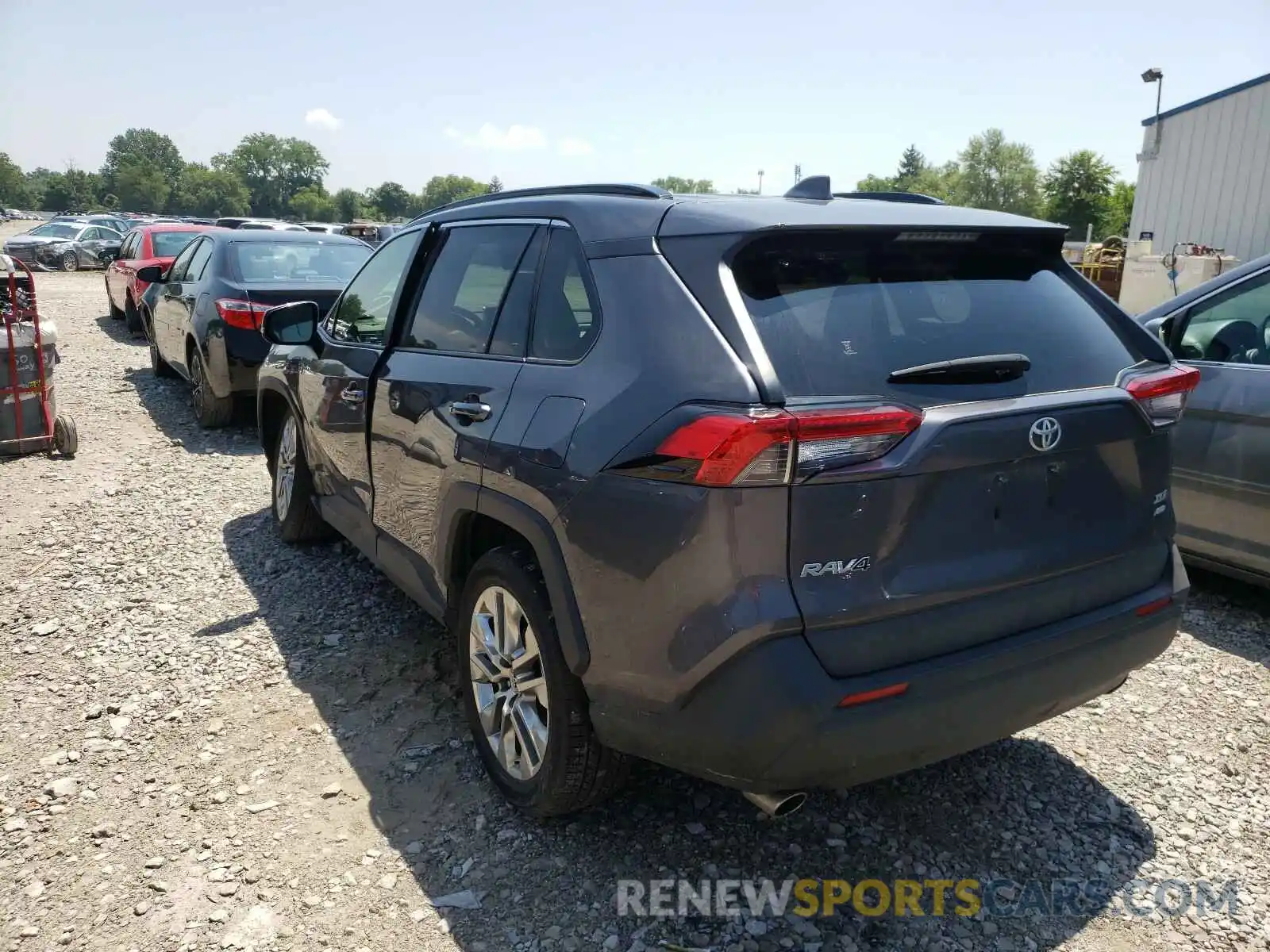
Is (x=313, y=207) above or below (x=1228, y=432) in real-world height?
above

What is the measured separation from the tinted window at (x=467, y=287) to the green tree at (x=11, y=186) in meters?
124

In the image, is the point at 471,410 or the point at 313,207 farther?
the point at 313,207

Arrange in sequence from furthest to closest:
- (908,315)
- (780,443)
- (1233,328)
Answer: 1. (1233,328)
2. (908,315)
3. (780,443)

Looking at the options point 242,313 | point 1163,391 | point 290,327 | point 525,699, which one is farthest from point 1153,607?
point 242,313

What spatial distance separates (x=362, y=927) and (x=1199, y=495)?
13.1 feet

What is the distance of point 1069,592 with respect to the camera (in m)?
2.49

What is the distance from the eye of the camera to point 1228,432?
426 centimetres

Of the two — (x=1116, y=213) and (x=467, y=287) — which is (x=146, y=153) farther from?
(x=467, y=287)

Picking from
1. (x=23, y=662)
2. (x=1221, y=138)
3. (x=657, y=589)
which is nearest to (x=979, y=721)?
(x=657, y=589)

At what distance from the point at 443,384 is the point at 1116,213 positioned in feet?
265

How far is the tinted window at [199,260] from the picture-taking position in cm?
870

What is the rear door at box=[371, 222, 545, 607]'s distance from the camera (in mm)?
3000

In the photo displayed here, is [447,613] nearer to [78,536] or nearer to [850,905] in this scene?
[850,905]

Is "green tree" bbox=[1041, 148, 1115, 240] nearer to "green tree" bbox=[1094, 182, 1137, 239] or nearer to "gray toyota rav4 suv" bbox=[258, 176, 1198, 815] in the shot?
"green tree" bbox=[1094, 182, 1137, 239]
